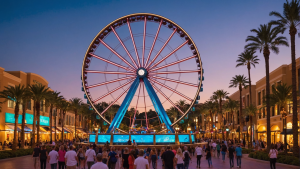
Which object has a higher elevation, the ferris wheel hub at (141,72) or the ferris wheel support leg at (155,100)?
the ferris wheel hub at (141,72)

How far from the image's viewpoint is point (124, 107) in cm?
4166

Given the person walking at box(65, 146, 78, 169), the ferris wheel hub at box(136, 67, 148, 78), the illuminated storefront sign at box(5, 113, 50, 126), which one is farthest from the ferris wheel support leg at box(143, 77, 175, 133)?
the person walking at box(65, 146, 78, 169)

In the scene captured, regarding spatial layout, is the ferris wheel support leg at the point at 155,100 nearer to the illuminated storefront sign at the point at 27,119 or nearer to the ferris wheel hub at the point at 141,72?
the ferris wheel hub at the point at 141,72

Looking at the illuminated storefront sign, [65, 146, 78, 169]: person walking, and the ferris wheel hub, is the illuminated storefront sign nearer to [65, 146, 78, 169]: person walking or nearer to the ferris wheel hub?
the ferris wheel hub

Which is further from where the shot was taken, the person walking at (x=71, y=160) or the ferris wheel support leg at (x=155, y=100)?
the ferris wheel support leg at (x=155, y=100)

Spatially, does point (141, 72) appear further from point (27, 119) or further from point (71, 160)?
point (27, 119)

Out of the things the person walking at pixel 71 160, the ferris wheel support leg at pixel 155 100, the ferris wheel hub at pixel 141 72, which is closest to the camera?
the person walking at pixel 71 160

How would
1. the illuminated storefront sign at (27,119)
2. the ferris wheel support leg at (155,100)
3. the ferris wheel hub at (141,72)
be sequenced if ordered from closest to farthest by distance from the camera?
the ferris wheel hub at (141,72) < the ferris wheel support leg at (155,100) < the illuminated storefront sign at (27,119)

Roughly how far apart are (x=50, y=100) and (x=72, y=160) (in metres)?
48.0

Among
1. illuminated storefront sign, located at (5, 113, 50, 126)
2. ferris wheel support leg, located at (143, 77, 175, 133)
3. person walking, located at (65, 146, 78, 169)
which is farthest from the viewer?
illuminated storefront sign, located at (5, 113, 50, 126)

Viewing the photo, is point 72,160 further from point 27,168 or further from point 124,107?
point 124,107

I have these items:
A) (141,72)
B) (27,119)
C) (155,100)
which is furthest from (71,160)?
(27,119)

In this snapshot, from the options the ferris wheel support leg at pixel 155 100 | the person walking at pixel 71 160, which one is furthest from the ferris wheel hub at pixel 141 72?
the person walking at pixel 71 160

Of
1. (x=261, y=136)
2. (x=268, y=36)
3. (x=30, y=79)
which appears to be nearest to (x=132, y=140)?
(x=268, y=36)
